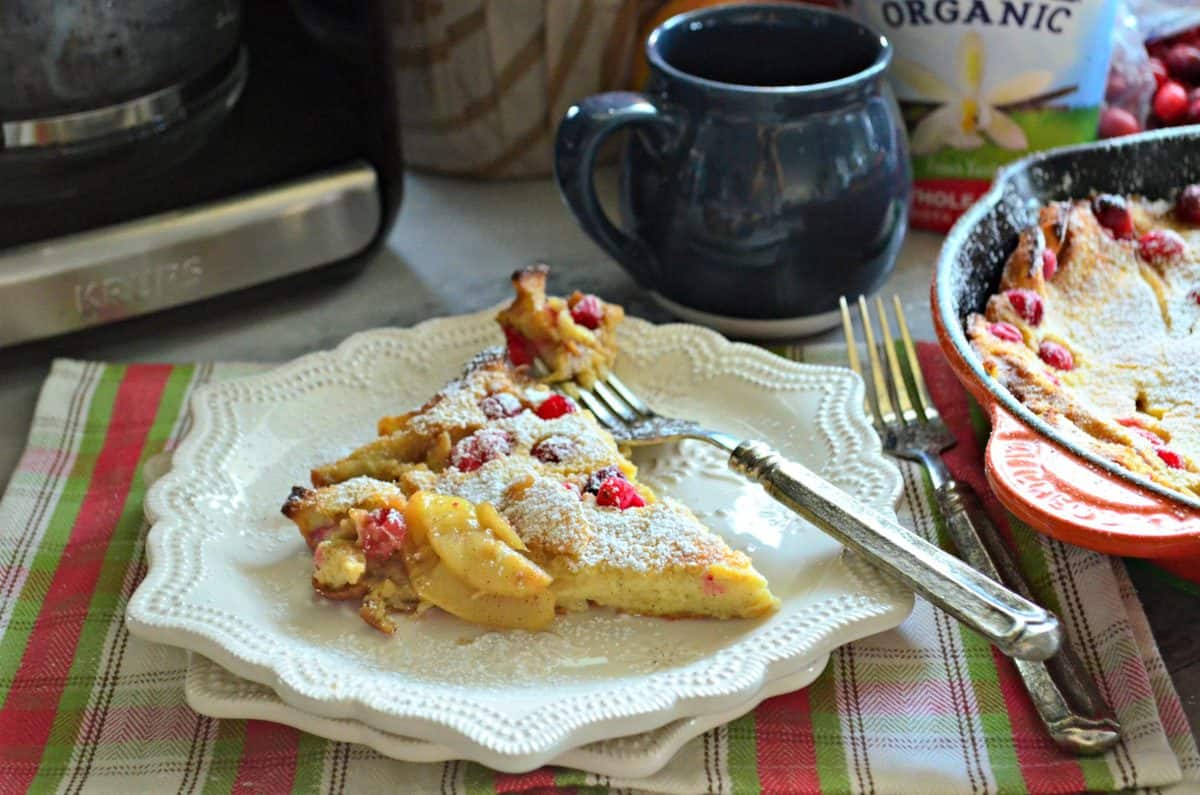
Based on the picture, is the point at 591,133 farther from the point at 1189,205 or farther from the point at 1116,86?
the point at 1116,86

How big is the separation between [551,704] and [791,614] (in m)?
0.20

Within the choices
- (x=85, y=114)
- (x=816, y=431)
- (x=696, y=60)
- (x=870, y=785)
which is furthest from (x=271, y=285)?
(x=870, y=785)

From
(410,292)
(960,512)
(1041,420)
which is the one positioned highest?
(1041,420)

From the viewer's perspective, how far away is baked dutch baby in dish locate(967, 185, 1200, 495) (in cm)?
106

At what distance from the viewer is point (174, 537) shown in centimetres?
101

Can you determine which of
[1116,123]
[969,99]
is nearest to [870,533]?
[969,99]

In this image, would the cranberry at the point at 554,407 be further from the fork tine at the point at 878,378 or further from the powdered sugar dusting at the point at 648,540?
the fork tine at the point at 878,378

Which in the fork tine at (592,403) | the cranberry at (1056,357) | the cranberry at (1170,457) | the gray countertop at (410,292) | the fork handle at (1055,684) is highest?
the cranberry at (1170,457)

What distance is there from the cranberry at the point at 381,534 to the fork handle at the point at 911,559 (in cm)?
28

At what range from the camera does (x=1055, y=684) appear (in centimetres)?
91

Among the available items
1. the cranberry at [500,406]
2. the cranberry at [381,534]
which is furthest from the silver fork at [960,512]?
the cranberry at [381,534]

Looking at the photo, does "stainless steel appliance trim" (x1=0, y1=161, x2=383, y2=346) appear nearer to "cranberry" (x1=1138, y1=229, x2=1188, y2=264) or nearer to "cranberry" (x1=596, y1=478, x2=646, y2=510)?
"cranberry" (x1=596, y1=478, x2=646, y2=510)

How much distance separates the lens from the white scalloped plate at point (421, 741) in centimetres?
85

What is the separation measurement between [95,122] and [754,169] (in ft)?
2.06
